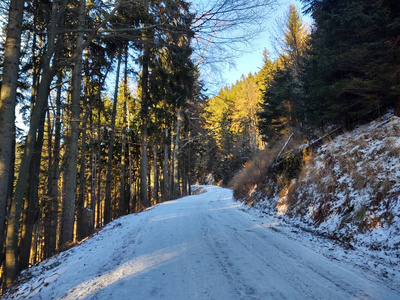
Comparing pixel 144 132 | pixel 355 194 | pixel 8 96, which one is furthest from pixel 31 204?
pixel 355 194

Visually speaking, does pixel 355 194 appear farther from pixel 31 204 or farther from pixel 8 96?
pixel 31 204

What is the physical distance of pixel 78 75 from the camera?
8695 mm

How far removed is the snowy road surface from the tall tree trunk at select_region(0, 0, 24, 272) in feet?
7.61

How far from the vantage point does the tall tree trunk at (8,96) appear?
5.01m

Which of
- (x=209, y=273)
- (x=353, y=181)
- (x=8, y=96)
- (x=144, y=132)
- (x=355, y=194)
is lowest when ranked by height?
(x=209, y=273)

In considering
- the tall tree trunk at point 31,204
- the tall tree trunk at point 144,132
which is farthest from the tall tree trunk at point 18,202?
the tall tree trunk at point 144,132

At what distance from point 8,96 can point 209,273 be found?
5.62 m

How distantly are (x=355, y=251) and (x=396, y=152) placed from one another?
284 centimetres

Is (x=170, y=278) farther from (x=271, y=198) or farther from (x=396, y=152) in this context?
(x=271, y=198)

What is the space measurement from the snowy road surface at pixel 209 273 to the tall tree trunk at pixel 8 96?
→ 232 centimetres

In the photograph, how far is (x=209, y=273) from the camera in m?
3.56

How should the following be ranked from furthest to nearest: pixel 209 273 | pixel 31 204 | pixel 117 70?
pixel 117 70 < pixel 31 204 < pixel 209 273

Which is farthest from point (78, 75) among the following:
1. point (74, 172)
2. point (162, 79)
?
point (162, 79)

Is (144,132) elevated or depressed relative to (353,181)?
elevated
